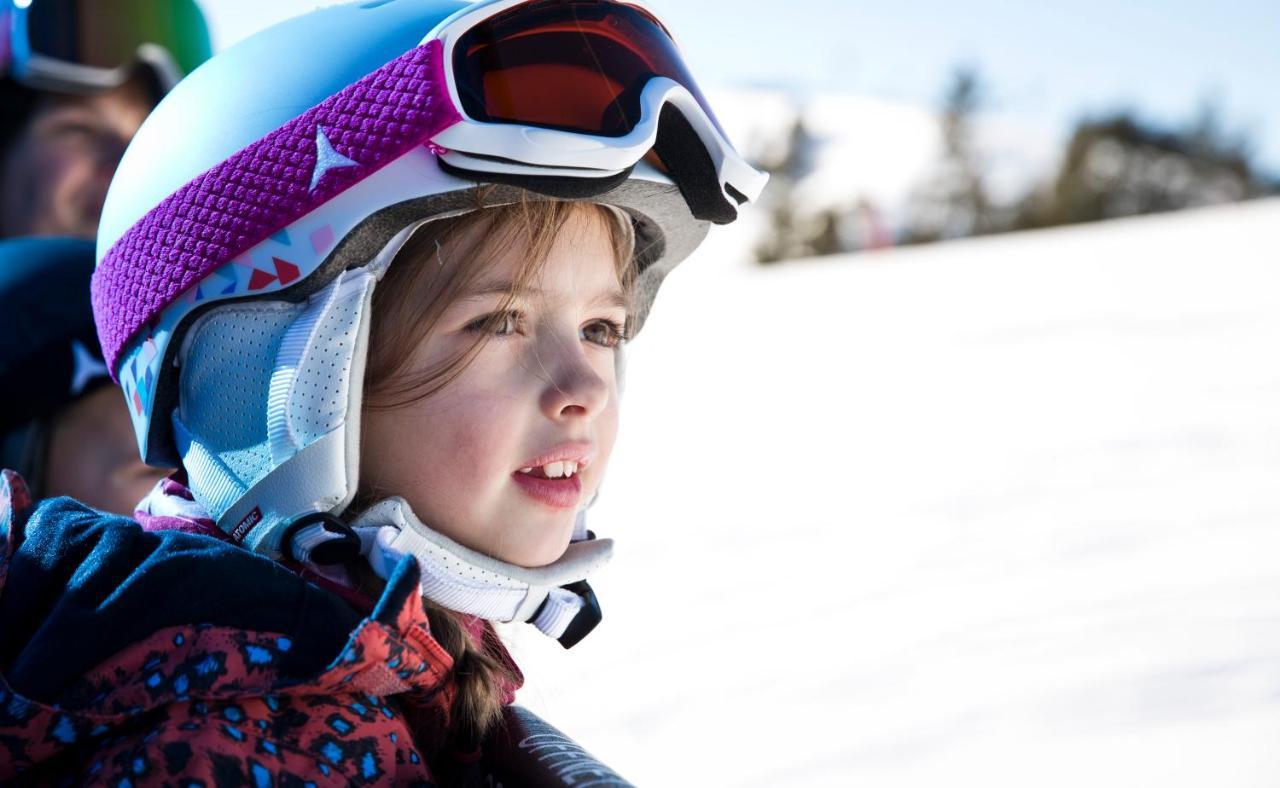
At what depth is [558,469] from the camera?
6.21 ft

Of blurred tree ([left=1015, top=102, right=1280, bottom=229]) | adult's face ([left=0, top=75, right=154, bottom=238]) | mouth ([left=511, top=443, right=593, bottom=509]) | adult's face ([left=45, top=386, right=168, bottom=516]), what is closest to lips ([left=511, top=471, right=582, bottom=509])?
mouth ([left=511, top=443, right=593, bottom=509])

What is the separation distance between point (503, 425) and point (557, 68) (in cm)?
53

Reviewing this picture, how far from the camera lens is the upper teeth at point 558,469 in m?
1.88

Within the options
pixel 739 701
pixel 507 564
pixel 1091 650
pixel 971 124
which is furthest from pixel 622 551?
pixel 971 124

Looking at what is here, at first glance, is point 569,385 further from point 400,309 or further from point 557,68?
point 557,68

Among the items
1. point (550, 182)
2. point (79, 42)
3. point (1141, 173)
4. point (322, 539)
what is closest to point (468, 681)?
point (322, 539)

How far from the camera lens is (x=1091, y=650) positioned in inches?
153

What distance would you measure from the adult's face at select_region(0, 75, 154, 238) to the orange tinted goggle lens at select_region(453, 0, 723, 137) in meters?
2.43

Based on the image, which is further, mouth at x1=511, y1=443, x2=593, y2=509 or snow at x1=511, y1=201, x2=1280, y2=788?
→ snow at x1=511, y1=201, x2=1280, y2=788

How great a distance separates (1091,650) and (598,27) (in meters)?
2.75

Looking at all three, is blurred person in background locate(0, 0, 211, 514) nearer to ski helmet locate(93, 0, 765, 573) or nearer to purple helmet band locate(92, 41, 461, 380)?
ski helmet locate(93, 0, 765, 573)

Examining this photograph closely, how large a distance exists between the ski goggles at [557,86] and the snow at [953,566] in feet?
6.11

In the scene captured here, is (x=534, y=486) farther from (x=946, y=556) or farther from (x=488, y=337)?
(x=946, y=556)

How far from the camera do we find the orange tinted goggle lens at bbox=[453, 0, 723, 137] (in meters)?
1.84
